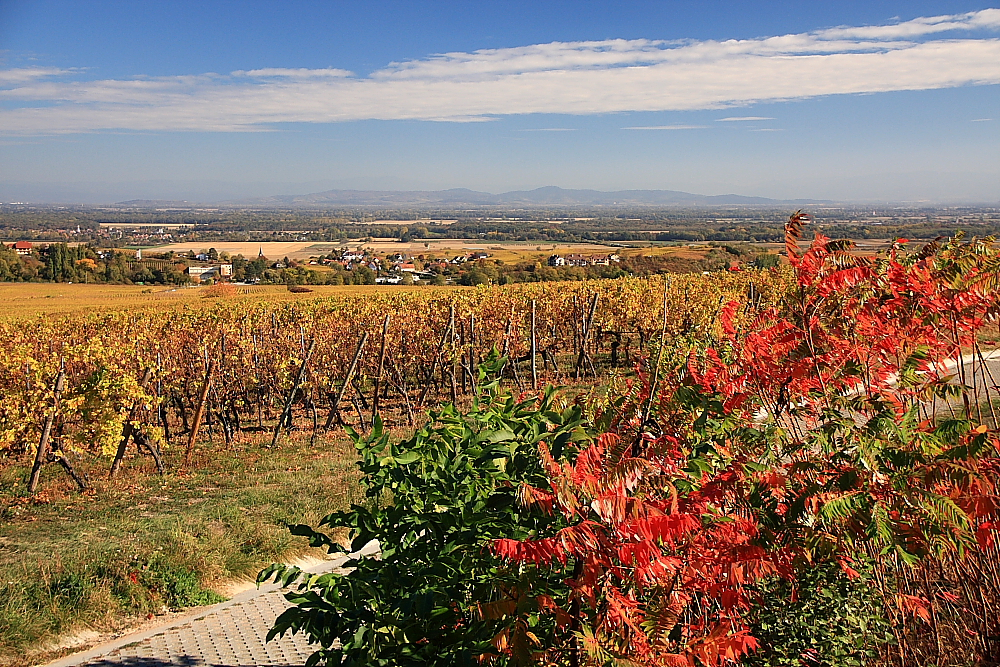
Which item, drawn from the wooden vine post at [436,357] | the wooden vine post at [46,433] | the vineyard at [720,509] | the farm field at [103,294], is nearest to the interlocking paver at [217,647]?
the vineyard at [720,509]

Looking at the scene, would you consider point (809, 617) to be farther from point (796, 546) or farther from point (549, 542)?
point (549, 542)

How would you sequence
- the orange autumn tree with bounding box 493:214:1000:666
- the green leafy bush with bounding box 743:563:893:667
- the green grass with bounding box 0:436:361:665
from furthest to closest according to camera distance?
the green grass with bounding box 0:436:361:665 → the green leafy bush with bounding box 743:563:893:667 → the orange autumn tree with bounding box 493:214:1000:666

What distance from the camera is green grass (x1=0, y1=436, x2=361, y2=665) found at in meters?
5.91

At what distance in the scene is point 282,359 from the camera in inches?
547

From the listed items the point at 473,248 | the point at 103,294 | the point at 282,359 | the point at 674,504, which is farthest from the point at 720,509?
the point at 473,248

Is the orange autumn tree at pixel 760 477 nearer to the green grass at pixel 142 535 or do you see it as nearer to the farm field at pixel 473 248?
the green grass at pixel 142 535

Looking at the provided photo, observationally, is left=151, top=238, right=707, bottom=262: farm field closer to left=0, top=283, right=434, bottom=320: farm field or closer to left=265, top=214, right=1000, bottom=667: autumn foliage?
left=0, top=283, right=434, bottom=320: farm field

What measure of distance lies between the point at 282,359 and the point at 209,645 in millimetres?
8672

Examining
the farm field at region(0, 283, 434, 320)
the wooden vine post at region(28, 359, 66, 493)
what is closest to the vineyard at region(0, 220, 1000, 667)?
the wooden vine post at region(28, 359, 66, 493)

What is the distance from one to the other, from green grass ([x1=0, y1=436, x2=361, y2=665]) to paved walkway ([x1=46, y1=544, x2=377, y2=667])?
27 cm

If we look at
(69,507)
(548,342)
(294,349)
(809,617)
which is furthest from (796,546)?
(548,342)

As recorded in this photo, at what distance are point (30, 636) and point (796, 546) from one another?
17.8ft

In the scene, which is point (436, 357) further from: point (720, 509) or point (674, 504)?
point (674, 504)

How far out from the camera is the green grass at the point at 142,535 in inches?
233
